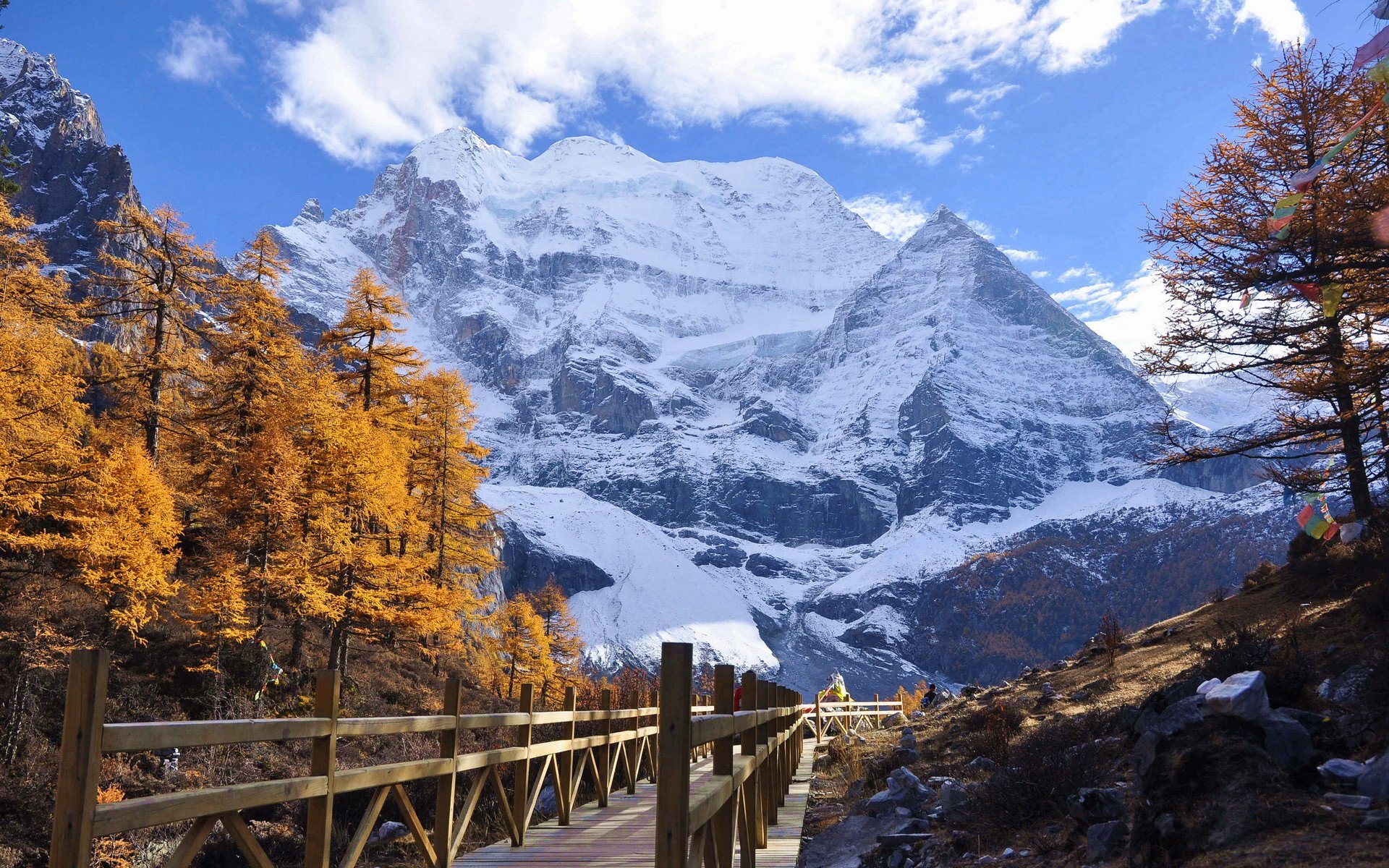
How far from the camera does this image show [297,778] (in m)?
4.19

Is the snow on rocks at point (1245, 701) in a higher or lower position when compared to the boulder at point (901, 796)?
higher

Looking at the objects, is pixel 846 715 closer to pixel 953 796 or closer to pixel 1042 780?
pixel 953 796

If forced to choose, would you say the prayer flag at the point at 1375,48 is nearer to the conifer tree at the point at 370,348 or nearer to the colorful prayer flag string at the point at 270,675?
the colorful prayer flag string at the point at 270,675

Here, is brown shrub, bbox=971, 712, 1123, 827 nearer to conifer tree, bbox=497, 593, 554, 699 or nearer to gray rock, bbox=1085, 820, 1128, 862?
gray rock, bbox=1085, 820, 1128, 862

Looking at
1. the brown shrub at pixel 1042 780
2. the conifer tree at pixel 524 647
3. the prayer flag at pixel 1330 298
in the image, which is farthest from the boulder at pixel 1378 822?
the conifer tree at pixel 524 647

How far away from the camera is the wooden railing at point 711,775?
3.05 metres

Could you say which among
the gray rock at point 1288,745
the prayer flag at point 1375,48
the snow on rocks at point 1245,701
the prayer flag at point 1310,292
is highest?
the prayer flag at point 1375,48

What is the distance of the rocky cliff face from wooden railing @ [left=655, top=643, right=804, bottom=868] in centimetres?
9362

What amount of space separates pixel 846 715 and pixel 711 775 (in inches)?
973

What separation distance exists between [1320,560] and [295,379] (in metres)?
24.4

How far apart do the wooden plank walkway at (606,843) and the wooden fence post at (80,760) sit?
3.57 m

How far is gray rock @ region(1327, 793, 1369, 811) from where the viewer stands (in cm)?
512

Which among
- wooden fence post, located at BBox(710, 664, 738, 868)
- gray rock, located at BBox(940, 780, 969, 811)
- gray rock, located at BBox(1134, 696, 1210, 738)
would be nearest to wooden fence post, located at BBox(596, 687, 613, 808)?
gray rock, located at BBox(940, 780, 969, 811)

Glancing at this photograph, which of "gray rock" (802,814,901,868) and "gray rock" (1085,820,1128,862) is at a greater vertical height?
"gray rock" (1085,820,1128,862)
